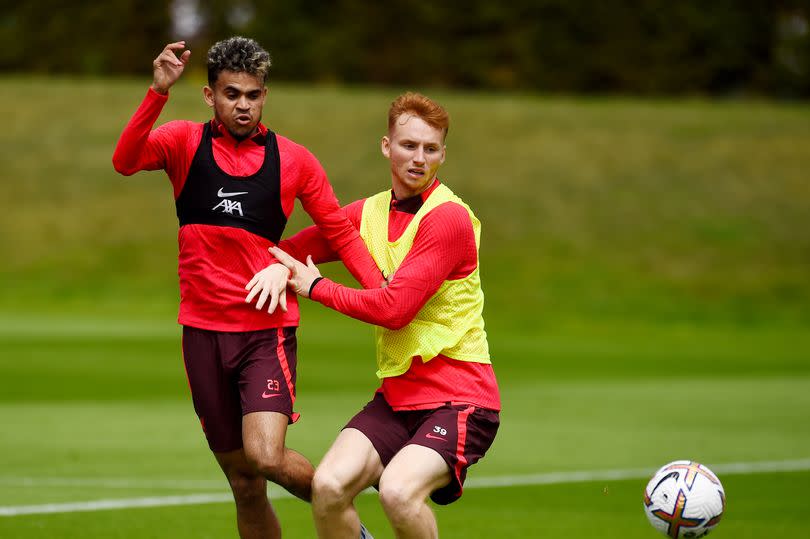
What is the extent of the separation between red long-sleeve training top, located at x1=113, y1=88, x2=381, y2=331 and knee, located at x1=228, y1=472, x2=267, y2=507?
78cm

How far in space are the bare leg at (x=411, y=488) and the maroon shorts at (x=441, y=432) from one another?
0.07m

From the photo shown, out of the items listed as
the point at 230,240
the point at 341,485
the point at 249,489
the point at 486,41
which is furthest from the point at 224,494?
the point at 486,41

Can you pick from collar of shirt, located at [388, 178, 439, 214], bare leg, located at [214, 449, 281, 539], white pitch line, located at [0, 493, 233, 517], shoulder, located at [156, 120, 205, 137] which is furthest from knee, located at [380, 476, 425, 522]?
white pitch line, located at [0, 493, 233, 517]

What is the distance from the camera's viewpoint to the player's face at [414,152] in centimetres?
643

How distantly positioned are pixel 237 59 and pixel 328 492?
2159mm

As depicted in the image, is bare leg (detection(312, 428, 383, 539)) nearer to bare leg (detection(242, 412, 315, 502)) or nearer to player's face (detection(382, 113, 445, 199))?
bare leg (detection(242, 412, 315, 502))

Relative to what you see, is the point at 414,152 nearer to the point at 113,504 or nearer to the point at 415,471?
the point at 415,471

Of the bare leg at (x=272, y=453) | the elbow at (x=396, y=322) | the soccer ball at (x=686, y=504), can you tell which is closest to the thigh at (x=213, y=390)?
the bare leg at (x=272, y=453)

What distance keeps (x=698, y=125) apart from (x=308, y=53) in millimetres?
15577

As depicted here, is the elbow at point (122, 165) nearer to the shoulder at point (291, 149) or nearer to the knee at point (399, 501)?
the shoulder at point (291, 149)

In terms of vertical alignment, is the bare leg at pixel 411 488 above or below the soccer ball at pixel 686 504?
above

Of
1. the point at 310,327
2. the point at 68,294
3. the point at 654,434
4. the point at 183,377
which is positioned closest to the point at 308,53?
the point at 68,294

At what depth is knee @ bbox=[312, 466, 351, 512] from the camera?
6047mm

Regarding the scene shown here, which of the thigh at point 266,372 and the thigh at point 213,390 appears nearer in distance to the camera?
the thigh at point 266,372
